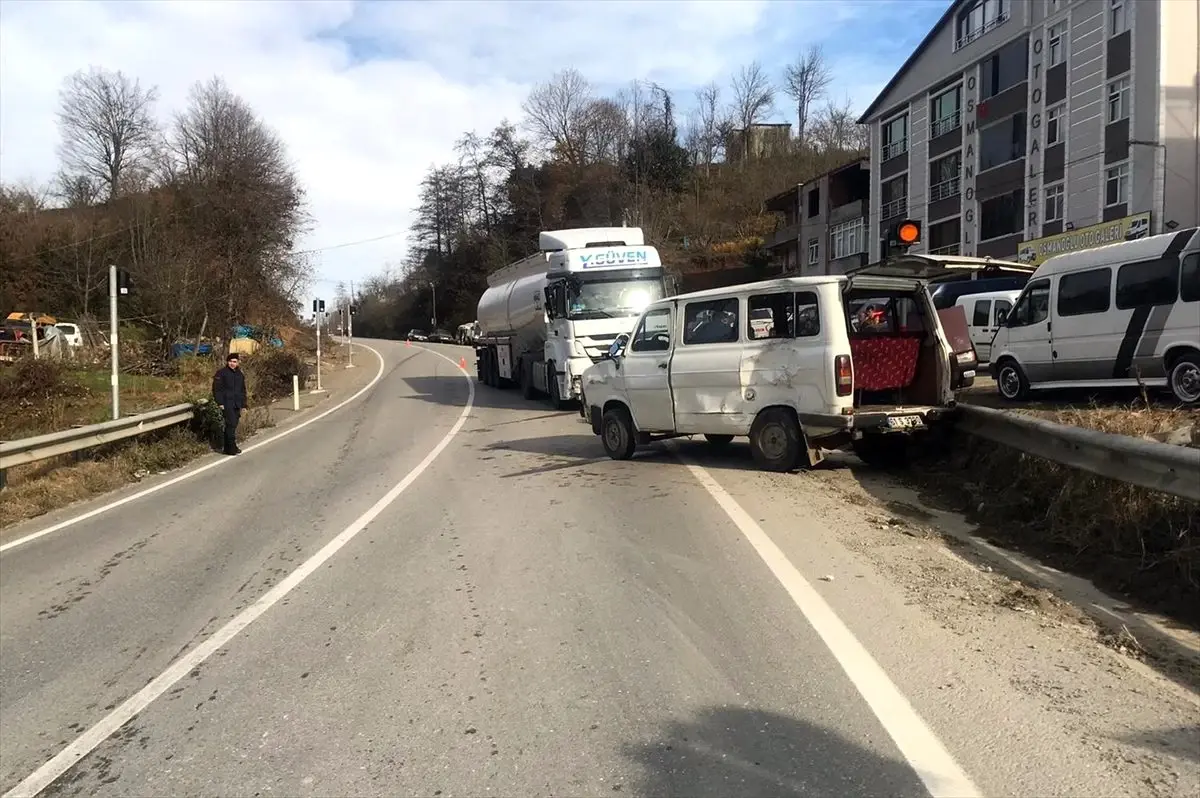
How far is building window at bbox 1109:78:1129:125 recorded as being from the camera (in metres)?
29.8

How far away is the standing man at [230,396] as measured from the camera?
15602 mm

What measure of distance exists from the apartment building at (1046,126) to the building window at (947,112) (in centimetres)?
7

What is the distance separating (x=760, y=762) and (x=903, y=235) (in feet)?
19.5

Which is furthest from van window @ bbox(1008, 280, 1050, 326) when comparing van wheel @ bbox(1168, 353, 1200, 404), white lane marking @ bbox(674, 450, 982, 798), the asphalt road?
white lane marking @ bbox(674, 450, 982, 798)

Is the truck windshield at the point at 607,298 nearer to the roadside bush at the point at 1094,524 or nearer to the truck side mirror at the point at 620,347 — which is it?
the truck side mirror at the point at 620,347

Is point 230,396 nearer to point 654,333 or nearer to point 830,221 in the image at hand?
point 654,333

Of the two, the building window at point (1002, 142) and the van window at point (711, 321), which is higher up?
the building window at point (1002, 142)

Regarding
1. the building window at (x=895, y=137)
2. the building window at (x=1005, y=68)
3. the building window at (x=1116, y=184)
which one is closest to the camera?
the building window at (x=1116, y=184)

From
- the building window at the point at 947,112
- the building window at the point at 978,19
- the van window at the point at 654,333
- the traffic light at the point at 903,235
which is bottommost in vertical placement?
the van window at the point at 654,333

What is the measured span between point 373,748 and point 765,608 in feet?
8.31

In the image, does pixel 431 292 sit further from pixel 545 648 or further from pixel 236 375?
pixel 545 648

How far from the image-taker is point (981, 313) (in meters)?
20.2

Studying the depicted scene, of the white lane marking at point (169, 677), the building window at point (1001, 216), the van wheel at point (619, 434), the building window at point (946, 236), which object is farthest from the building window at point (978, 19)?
the white lane marking at point (169, 677)

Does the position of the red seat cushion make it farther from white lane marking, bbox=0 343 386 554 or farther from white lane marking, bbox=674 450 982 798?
white lane marking, bbox=0 343 386 554
